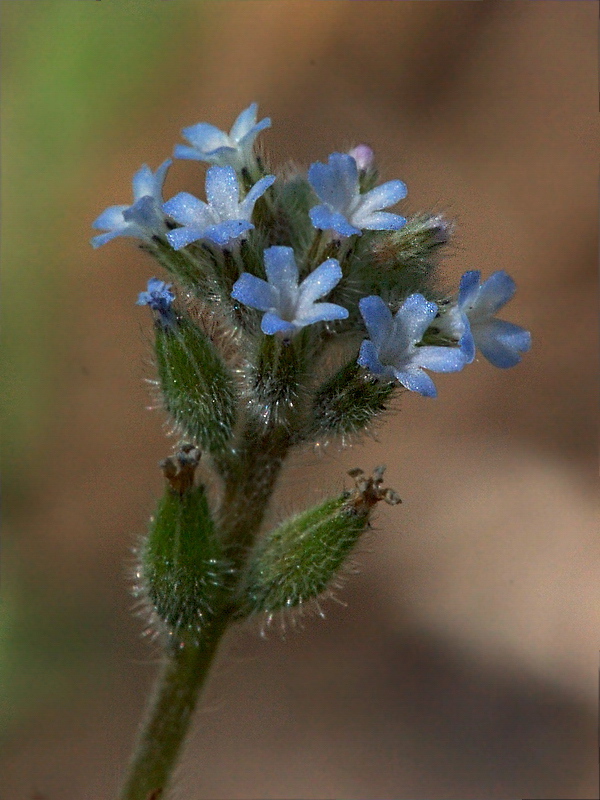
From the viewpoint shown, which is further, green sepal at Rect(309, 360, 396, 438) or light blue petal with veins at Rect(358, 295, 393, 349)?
green sepal at Rect(309, 360, 396, 438)

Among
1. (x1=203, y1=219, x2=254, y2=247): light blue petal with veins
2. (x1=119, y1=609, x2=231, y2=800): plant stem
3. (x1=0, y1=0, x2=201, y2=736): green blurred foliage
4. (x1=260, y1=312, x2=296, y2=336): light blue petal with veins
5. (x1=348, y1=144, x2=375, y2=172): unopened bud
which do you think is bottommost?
(x1=119, y1=609, x2=231, y2=800): plant stem

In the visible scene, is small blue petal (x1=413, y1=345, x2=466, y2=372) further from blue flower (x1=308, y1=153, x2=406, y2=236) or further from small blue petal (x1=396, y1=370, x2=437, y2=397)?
blue flower (x1=308, y1=153, x2=406, y2=236)

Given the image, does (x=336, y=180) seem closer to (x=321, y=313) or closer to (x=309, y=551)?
(x=321, y=313)

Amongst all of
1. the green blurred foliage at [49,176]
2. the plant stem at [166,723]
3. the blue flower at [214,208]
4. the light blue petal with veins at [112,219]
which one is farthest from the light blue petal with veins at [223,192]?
the green blurred foliage at [49,176]

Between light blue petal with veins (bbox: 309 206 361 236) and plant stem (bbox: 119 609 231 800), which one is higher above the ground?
light blue petal with veins (bbox: 309 206 361 236)

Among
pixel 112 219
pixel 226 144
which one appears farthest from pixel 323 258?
pixel 112 219

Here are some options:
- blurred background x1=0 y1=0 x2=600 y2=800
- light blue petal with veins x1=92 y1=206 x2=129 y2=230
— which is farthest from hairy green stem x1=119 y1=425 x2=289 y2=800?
blurred background x1=0 y1=0 x2=600 y2=800

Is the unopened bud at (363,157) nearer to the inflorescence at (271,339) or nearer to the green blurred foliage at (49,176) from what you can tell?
the inflorescence at (271,339)
